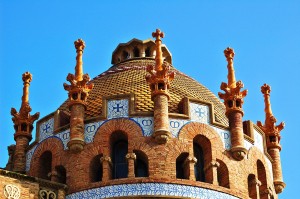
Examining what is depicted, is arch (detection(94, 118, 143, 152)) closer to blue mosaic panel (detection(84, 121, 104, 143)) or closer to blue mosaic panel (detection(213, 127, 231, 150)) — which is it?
blue mosaic panel (detection(84, 121, 104, 143))

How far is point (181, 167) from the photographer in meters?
24.4

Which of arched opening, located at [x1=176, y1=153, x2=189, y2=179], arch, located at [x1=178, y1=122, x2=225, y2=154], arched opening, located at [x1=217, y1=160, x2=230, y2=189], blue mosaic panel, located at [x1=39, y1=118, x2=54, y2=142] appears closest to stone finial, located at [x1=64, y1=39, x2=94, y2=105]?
blue mosaic panel, located at [x1=39, y1=118, x2=54, y2=142]

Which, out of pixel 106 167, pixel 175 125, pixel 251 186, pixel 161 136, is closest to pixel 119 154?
pixel 106 167

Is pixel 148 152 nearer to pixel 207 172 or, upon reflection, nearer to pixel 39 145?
pixel 207 172

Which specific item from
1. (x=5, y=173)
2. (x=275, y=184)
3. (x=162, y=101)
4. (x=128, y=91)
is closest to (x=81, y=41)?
(x=128, y=91)

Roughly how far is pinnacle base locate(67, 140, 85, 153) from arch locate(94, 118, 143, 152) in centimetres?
Result: 43

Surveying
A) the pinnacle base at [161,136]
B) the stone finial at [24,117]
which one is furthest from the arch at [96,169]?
the stone finial at [24,117]

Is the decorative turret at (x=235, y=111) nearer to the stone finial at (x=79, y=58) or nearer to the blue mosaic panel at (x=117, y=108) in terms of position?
the blue mosaic panel at (x=117, y=108)

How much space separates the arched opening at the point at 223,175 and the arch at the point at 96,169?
140 inches

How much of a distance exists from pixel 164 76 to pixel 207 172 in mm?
3173

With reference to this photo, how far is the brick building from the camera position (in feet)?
76.6

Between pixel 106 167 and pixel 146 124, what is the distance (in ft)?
5.86

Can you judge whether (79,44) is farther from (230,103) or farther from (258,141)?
(258,141)

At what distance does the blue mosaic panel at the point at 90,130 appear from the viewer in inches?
967
